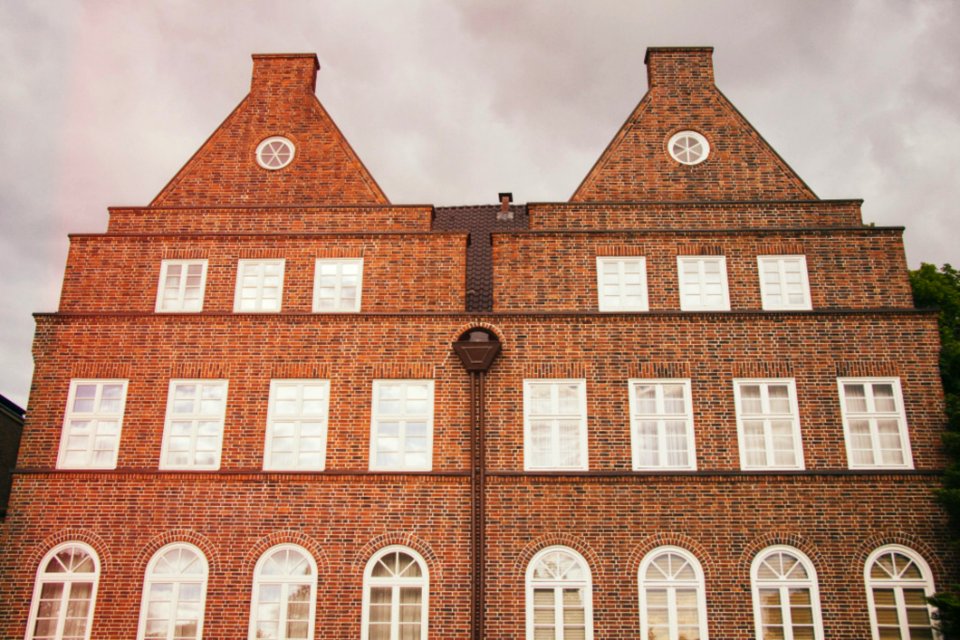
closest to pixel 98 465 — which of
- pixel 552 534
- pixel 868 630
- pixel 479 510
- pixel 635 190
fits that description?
pixel 479 510

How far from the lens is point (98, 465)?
56.5 ft

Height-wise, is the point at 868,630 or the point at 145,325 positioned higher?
the point at 145,325

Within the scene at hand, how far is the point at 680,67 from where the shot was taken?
20781 millimetres

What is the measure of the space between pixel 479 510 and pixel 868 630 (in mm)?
7895

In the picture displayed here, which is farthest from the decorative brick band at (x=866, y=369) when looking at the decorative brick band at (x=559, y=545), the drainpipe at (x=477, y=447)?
the drainpipe at (x=477, y=447)

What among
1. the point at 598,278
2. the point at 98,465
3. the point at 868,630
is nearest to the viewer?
the point at 868,630

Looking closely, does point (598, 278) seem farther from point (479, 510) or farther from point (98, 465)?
point (98, 465)

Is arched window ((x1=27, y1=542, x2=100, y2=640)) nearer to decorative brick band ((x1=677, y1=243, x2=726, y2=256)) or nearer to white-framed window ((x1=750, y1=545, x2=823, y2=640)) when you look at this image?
white-framed window ((x1=750, y1=545, x2=823, y2=640))

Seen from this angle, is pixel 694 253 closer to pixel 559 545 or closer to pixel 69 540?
pixel 559 545

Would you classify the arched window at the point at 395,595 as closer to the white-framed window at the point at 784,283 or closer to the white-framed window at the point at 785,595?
the white-framed window at the point at 785,595

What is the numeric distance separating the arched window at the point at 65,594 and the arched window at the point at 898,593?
51.1 feet

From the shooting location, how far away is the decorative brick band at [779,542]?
52.6 ft

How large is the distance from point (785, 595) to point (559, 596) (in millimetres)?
4468

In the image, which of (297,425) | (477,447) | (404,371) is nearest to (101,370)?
(297,425)
